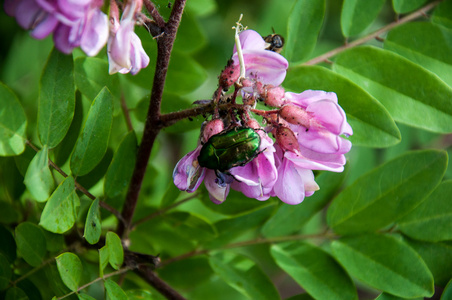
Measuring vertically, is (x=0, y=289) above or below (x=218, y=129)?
below

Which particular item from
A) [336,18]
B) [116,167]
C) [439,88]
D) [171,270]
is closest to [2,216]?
[116,167]

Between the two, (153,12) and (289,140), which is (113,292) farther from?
(153,12)

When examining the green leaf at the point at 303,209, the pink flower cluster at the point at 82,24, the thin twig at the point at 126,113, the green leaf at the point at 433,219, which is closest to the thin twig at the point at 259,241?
the green leaf at the point at 303,209

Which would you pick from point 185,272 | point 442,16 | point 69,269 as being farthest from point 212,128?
point 442,16

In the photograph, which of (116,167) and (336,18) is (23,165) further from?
(336,18)

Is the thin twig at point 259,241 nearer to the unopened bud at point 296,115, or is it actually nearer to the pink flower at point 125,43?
the unopened bud at point 296,115
